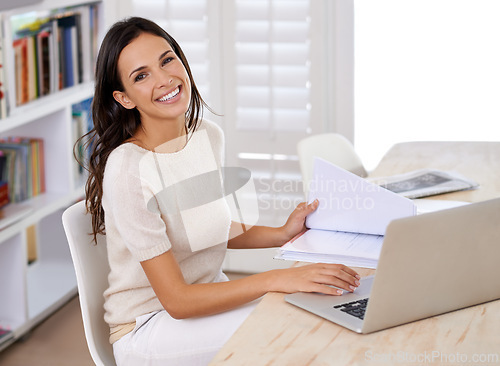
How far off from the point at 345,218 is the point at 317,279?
9.9 inches

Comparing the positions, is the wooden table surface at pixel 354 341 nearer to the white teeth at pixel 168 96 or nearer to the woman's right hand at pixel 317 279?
the woman's right hand at pixel 317 279

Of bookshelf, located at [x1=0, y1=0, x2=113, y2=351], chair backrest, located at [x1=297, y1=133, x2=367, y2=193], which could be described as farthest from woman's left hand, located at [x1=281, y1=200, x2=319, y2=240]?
bookshelf, located at [x1=0, y1=0, x2=113, y2=351]

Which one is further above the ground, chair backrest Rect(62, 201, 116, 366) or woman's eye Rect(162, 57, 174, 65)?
woman's eye Rect(162, 57, 174, 65)

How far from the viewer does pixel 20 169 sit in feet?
9.44

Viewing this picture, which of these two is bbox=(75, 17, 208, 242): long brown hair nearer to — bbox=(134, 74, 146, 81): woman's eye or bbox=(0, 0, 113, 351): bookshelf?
bbox=(134, 74, 146, 81): woman's eye

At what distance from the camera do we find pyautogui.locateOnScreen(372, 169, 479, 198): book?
190 centimetres

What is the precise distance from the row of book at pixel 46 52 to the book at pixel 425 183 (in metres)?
1.46

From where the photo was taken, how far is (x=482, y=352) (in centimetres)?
109

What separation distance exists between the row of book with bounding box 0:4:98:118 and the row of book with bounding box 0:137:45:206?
21 centimetres

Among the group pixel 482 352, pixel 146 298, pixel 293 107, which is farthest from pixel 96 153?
pixel 293 107

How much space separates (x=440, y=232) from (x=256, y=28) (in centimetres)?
214

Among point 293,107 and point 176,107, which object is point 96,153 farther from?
point 293,107

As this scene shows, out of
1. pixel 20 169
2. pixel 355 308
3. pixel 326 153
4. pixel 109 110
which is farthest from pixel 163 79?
pixel 20 169

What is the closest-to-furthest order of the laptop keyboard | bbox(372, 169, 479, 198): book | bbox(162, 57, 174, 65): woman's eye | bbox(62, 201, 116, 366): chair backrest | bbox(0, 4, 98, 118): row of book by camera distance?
the laptop keyboard → bbox(62, 201, 116, 366): chair backrest → bbox(162, 57, 174, 65): woman's eye → bbox(372, 169, 479, 198): book → bbox(0, 4, 98, 118): row of book
